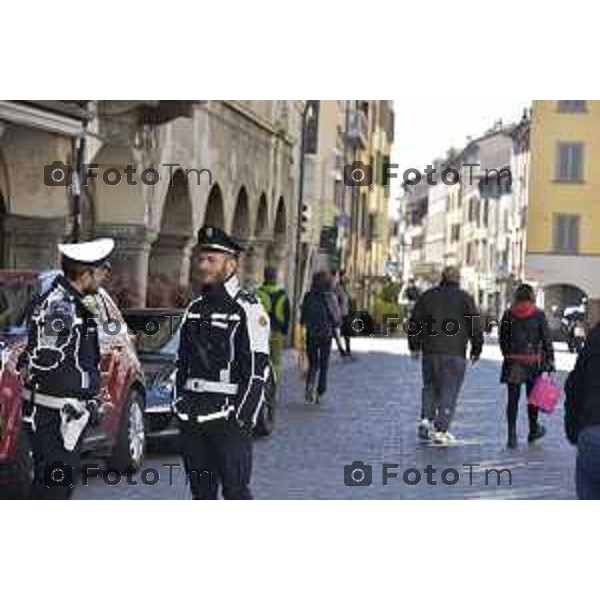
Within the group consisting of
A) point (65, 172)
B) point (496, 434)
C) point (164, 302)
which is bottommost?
point (496, 434)

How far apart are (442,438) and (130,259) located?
150 inches

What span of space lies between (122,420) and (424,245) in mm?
15404

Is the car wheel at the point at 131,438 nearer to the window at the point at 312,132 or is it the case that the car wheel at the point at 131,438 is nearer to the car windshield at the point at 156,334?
the car windshield at the point at 156,334

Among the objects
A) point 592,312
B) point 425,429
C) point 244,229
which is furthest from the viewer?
point 244,229

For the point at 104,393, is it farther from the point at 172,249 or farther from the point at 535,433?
the point at 172,249

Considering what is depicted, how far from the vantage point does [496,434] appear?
1616cm

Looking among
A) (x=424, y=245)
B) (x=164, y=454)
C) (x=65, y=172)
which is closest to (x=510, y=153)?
(x=65, y=172)

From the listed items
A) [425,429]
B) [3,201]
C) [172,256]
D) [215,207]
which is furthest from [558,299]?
[3,201]

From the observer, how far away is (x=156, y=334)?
45.6 ft

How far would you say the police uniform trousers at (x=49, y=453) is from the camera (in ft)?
30.8
